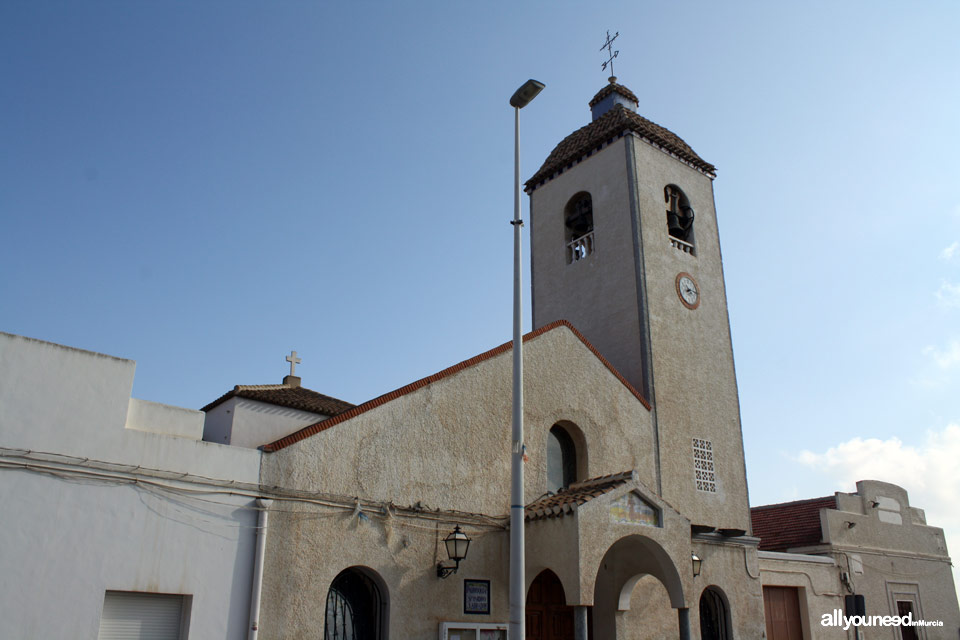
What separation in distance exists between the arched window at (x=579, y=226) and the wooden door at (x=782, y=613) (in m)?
9.48

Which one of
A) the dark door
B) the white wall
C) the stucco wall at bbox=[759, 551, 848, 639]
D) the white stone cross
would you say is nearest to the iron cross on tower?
the white stone cross

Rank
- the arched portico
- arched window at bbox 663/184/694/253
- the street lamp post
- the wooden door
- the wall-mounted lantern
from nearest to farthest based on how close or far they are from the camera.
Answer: the street lamp post < the wall-mounted lantern < the arched portico < the wooden door < arched window at bbox 663/184/694/253

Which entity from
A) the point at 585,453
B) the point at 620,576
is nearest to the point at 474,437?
the point at 585,453

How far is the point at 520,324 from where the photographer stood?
1081cm

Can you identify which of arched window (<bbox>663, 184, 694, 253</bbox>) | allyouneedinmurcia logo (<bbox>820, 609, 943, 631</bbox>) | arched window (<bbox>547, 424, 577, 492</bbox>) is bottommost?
allyouneedinmurcia logo (<bbox>820, 609, 943, 631</bbox>)

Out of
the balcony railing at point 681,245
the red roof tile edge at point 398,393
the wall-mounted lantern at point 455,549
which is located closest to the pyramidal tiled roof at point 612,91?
the balcony railing at point 681,245

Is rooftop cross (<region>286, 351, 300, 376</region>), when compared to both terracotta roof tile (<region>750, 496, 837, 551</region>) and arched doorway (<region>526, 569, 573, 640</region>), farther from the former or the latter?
terracotta roof tile (<region>750, 496, 837, 551</region>)

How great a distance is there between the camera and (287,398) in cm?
1405

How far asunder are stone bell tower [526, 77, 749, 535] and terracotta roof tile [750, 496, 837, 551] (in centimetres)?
502

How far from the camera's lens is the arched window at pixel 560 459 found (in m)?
14.9

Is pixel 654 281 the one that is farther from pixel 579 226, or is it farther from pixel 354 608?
pixel 354 608

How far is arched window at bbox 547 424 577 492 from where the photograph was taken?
1495cm

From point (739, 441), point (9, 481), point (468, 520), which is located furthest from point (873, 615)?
point (9, 481)

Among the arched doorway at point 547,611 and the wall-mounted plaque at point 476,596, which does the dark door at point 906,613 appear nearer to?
the arched doorway at point 547,611
